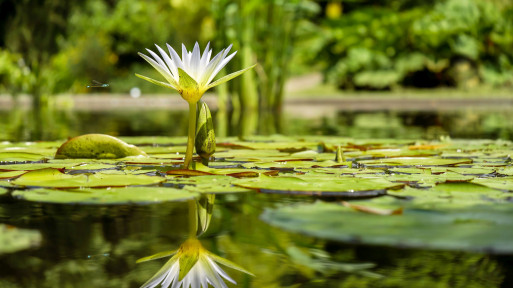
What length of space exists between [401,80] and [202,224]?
1087 cm

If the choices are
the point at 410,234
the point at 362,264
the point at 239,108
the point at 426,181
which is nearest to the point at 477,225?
the point at 410,234

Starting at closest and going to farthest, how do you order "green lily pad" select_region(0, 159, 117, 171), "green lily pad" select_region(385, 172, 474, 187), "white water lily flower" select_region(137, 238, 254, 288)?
"white water lily flower" select_region(137, 238, 254, 288)
"green lily pad" select_region(385, 172, 474, 187)
"green lily pad" select_region(0, 159, 117, 171)

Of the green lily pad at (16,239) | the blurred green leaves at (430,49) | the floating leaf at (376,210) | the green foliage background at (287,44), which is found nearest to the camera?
the green lily pad at (16,239)

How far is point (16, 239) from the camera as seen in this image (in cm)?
125

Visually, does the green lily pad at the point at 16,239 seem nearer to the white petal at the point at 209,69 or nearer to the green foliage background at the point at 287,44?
the white petal at the point at 209,69

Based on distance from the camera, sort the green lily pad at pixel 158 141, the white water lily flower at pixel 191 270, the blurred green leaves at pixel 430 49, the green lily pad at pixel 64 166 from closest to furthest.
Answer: the white water lily flower at pixel 191 270 < the green lily pad at pixel 64 166 < the green lily pad at pixel 158 141 < the blurred green leaves at pixel 430 49

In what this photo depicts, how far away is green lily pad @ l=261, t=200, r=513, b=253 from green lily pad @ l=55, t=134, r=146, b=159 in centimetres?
127

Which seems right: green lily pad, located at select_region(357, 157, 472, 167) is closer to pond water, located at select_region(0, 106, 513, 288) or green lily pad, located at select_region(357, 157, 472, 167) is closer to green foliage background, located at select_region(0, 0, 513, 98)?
pond water, located at select_region(0, 106, 513, 288)

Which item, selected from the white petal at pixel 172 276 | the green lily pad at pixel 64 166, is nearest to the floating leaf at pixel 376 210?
the white petal at pixel 172 276

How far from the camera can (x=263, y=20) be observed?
8.46 metres

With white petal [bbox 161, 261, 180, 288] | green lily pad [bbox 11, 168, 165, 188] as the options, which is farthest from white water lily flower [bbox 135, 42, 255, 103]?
white petal [bbox 161, 261, 180, 288]

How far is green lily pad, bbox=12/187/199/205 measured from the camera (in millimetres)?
1646

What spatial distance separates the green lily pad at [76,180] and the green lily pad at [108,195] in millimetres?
65

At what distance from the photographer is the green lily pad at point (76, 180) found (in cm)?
189
